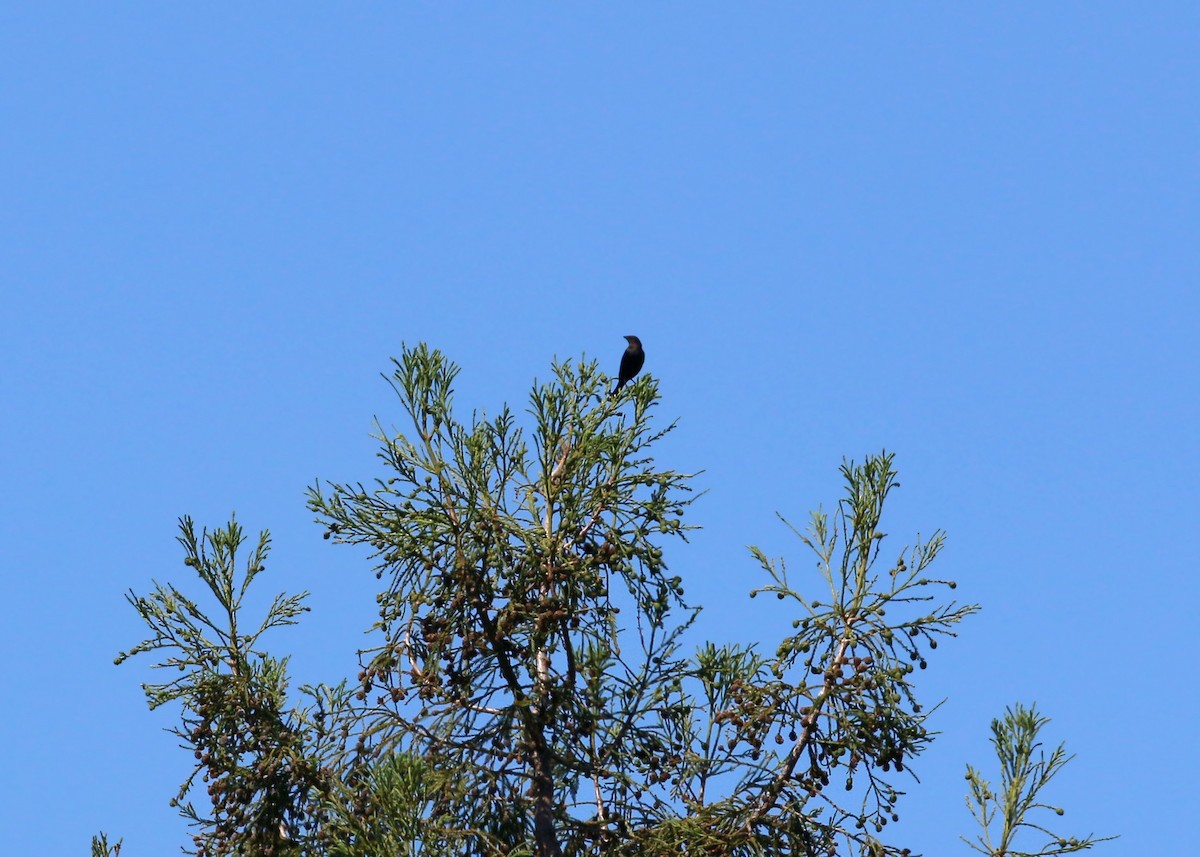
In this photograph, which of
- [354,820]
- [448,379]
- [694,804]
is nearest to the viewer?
[354,820]

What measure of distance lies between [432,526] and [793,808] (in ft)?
10.1

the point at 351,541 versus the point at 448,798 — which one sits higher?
the point at 351,541

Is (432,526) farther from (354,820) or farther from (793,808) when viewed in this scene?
(793,808)

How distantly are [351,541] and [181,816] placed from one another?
2.26 m

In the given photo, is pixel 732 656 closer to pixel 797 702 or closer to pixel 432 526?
pixel 797 702

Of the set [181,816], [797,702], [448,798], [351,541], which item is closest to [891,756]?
[797,702]

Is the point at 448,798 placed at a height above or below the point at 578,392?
below

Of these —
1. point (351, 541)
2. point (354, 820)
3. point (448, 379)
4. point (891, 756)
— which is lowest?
point (354, 820)

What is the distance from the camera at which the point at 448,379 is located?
11.9 meters

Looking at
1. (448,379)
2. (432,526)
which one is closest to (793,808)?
(432,526)

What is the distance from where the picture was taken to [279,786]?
11422mm

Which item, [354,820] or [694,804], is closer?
[354,820]

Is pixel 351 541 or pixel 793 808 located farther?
pixel 351 541

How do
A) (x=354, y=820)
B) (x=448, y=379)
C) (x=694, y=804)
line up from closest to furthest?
1. (x=354, y=820)
2. (x=694, y=804)
3. (x=448, y=379)
